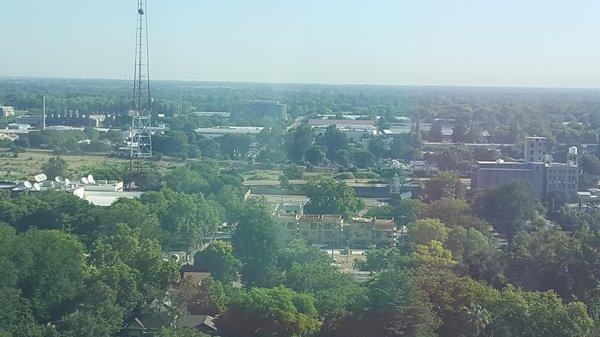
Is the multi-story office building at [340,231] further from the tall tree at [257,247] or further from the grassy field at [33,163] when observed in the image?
the grassy field at [33,163]

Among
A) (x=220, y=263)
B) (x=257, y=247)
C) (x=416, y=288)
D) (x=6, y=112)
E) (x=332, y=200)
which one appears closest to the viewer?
(x=416, y=288)

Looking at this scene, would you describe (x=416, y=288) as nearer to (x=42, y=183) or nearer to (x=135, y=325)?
(x=135, y=325)

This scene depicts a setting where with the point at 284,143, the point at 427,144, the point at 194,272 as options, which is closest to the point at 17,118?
the point at 284,143

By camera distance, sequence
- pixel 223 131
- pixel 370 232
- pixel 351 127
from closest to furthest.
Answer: pixel 370 232
pixel 223 131
pixel 351 127

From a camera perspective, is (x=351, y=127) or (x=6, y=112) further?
(x=6, y=112)

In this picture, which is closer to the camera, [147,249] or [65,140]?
[147,249]

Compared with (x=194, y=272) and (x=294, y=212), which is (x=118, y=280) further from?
(x=294, y=212)

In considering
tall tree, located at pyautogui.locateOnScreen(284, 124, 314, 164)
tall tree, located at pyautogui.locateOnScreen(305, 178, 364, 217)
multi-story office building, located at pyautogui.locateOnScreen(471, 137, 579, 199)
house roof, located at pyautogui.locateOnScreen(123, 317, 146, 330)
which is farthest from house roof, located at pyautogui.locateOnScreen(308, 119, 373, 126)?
house roof, located at pyautogui.locateOnScreen(123, 317, 146, 330)

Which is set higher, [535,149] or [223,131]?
[535,149]

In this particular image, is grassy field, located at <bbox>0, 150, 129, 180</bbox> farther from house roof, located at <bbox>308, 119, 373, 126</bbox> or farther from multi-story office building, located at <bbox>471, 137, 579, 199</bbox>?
house roof, located at <bbox>308, 119, 373, 126</bbox>

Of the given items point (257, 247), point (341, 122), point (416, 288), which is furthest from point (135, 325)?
point (341, 122)

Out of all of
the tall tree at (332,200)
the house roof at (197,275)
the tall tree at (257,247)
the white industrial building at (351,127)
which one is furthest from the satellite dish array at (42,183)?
the white industrial building at (351,127)
